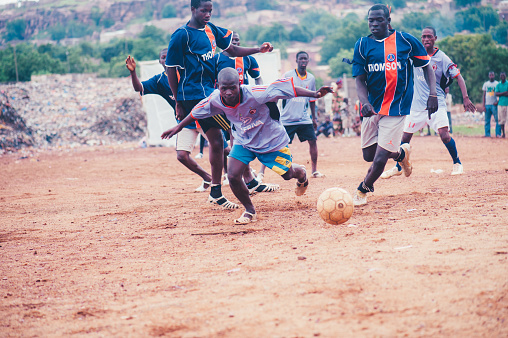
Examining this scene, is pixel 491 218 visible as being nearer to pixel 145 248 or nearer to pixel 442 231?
pixel 442 231

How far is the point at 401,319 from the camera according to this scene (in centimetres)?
284

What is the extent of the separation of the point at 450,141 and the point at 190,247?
16.5ft

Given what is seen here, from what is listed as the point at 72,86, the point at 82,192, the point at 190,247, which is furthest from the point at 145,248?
the point at 72,86

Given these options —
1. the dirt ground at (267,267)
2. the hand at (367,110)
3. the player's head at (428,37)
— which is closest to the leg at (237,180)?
the dirt ground at (267,267)

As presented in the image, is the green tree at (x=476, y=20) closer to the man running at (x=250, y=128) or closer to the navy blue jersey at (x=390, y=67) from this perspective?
the navy blue jersey at (x=390, y=67)

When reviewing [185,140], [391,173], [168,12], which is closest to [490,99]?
[391,173]

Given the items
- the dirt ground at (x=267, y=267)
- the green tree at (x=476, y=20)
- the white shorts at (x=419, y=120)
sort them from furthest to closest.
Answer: the green tree at (x=476, y=20)
the white shorts at (x=419, y=120)
the dirt ground at (x=267, y=267)

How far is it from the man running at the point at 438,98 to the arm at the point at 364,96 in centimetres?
221

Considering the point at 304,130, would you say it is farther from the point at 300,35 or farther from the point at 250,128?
the point at 300,35

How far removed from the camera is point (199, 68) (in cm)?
636

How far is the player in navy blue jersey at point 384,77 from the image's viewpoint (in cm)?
570

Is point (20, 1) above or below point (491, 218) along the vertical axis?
above

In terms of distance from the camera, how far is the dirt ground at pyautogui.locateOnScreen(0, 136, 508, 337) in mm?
2951

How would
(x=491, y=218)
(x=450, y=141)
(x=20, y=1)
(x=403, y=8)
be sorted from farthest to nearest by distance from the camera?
(x=20, y=1), (x=403, y=8), (x=450, y=141), (x=491, y=218)
